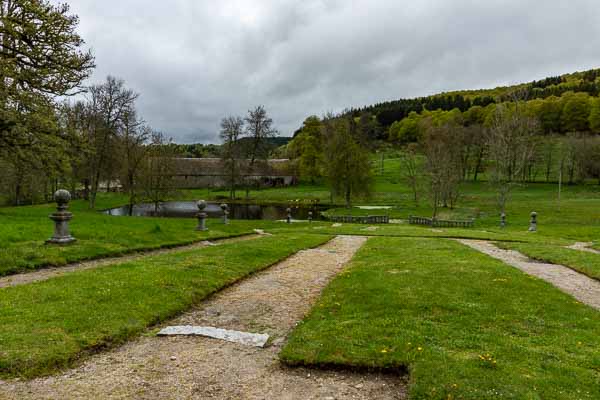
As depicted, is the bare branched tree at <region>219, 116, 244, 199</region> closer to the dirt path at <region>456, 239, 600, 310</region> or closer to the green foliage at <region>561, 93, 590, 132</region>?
the dirt path at <region>456, 239, 600, 310</region>

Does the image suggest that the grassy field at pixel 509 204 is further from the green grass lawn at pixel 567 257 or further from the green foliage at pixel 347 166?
Result: the green grass lawn at pixel 567 257

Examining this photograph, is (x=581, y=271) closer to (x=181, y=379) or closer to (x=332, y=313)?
(x=332, y=313)

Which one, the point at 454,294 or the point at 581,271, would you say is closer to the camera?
A: the point at 454,294

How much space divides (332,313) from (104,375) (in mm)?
3516

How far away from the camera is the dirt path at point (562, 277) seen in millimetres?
8519

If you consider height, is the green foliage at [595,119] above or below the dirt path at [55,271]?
above

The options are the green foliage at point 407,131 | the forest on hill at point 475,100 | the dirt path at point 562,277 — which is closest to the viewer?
the dirt path at point 562,277

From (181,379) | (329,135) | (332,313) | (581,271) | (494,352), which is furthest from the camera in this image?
(329,135)

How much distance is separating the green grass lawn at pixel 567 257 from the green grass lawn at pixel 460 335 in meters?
3.30

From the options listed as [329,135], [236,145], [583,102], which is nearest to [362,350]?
[329,135]

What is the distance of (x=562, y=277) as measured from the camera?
34.6 ft

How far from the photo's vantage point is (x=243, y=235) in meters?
20.1

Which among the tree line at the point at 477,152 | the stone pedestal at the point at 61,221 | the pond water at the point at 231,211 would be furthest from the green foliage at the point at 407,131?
the stone pedestal at the point at 61,221

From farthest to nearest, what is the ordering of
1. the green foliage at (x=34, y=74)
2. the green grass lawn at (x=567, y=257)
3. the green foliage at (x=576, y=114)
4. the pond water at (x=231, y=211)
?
the green foliage at (x=576, y=114) → the pond water at (x=231, y=211) → the green foliage at (x=34, y=74) → the green grass lawn at (x=567, y=257)
